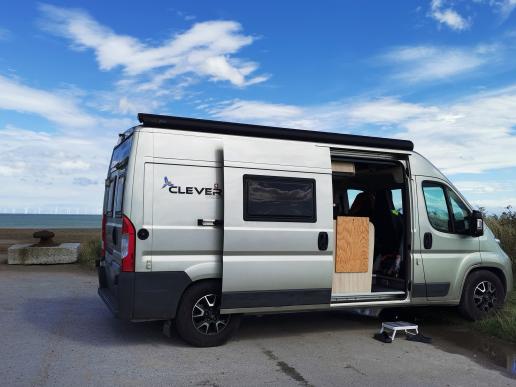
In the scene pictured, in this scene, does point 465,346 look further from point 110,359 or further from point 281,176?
point 110,359

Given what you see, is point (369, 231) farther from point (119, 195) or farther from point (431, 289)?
point (119, 195)

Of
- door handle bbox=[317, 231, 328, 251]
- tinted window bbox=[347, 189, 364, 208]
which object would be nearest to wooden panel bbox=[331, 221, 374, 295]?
door handle bbox=[317, 231, 328, 251]

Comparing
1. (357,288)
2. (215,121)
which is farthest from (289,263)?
(215,121)

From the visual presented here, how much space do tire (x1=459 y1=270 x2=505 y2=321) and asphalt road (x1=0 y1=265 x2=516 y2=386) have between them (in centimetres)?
113

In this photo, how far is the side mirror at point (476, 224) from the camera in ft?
23.9

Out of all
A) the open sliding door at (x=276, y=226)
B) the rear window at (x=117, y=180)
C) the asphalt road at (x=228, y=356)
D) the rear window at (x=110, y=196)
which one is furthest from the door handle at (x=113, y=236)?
the open sliding door at (x=276, y=226)

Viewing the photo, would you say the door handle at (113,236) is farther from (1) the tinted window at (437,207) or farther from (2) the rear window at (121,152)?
(1) the tinted window at (437,207)

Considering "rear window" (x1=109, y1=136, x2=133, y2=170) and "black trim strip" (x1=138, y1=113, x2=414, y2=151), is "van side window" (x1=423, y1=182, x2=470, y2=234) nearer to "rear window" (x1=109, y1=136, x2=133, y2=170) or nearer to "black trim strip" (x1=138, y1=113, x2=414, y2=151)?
"black trim strip" (x1=138, y1=113, x2=414, y2=151)

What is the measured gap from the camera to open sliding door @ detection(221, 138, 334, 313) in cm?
604

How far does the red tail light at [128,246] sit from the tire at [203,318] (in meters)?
0.74

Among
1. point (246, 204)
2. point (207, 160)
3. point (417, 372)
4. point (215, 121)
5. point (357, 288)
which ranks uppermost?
point (215, 121)

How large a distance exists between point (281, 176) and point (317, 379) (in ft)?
7.98

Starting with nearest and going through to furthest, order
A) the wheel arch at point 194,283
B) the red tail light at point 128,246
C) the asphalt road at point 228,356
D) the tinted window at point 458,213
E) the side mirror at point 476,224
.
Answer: the asphalt road at point 228,356 → the red tail light at point 128,246 → the wheel arch at point 194,283 → the side mirror at point 476,224 → the tinted window at point 458,213

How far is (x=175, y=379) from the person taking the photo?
196 inches
